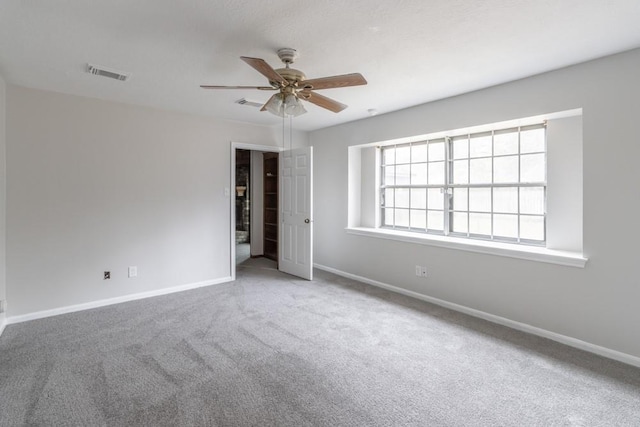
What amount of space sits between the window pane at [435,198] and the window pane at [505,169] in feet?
2.26

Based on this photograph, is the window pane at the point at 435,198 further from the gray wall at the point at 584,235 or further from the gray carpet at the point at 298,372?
the gray carpet at the point at 298,372

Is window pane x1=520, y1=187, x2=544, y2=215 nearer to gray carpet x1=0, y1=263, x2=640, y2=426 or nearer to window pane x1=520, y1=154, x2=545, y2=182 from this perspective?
window pane x1=520, y1=154, x2=545, y2=182

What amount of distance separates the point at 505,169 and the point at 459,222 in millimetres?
815

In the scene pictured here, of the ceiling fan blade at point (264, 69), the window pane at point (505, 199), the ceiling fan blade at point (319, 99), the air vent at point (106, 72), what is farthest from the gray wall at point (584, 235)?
the air vent at point (106, 72)

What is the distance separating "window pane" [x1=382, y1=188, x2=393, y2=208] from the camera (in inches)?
194

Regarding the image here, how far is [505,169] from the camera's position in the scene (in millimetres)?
3615

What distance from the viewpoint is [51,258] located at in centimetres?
355

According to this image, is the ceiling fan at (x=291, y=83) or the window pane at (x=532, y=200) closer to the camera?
the ceiling fan at (x=291, y=83)

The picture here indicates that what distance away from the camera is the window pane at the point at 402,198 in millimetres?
4664

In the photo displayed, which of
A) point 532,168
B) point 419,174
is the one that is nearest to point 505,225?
point 532,168

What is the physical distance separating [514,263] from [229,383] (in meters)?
2.82

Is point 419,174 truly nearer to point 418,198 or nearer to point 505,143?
point 418,198

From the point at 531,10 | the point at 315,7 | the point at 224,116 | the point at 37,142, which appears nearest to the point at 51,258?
the point at 37,142

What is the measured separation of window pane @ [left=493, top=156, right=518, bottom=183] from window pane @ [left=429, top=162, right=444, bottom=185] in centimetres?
65
